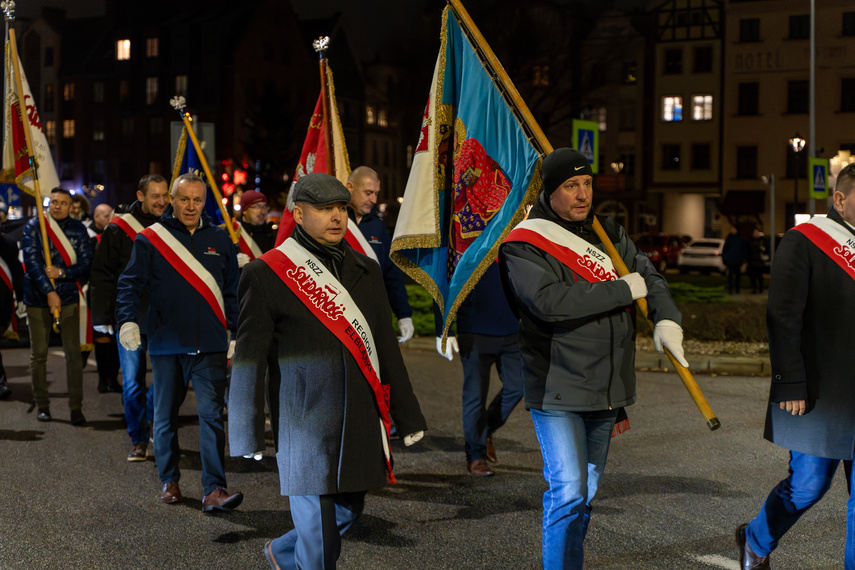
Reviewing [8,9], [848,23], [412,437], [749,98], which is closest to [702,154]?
[749,98]

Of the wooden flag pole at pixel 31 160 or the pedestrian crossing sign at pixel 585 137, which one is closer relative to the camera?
the wooden flag pole at pixel 31 160

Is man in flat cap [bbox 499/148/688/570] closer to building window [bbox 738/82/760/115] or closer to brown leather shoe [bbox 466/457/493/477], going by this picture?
brown leather shoe [bbox 466/457/493/477]

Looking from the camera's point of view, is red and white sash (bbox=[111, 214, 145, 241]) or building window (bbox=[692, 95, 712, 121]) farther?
building window (bbox=[692, 95, 712, 121])

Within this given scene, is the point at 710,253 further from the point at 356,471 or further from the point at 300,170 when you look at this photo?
the point at 356,471

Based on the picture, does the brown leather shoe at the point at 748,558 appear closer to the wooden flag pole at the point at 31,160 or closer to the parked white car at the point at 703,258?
the wooden flag pole at the point at 31,160

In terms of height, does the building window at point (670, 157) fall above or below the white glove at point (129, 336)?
above

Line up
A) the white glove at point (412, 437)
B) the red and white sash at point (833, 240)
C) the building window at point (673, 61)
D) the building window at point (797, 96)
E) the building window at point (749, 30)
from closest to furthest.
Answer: the white glove at point (412, 437), the red and white sash at point (833, 240), the building window at point (797, 96), the building window at point (749, 30), the building window at point (673, 61)

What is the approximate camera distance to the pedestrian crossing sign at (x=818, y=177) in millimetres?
19245

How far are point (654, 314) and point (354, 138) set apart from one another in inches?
2854

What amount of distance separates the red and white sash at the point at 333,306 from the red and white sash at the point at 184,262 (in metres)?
2.50

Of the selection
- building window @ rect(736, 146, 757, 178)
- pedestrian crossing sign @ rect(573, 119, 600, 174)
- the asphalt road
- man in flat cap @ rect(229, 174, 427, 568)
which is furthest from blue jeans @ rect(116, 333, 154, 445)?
building window @ rect(736, 146, 757, 178)

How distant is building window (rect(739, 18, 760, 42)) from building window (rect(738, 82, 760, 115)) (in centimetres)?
234

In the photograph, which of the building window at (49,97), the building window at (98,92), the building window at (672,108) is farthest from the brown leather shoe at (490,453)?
the building window at (49,97)

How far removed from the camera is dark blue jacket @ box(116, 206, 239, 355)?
627 centimetres
